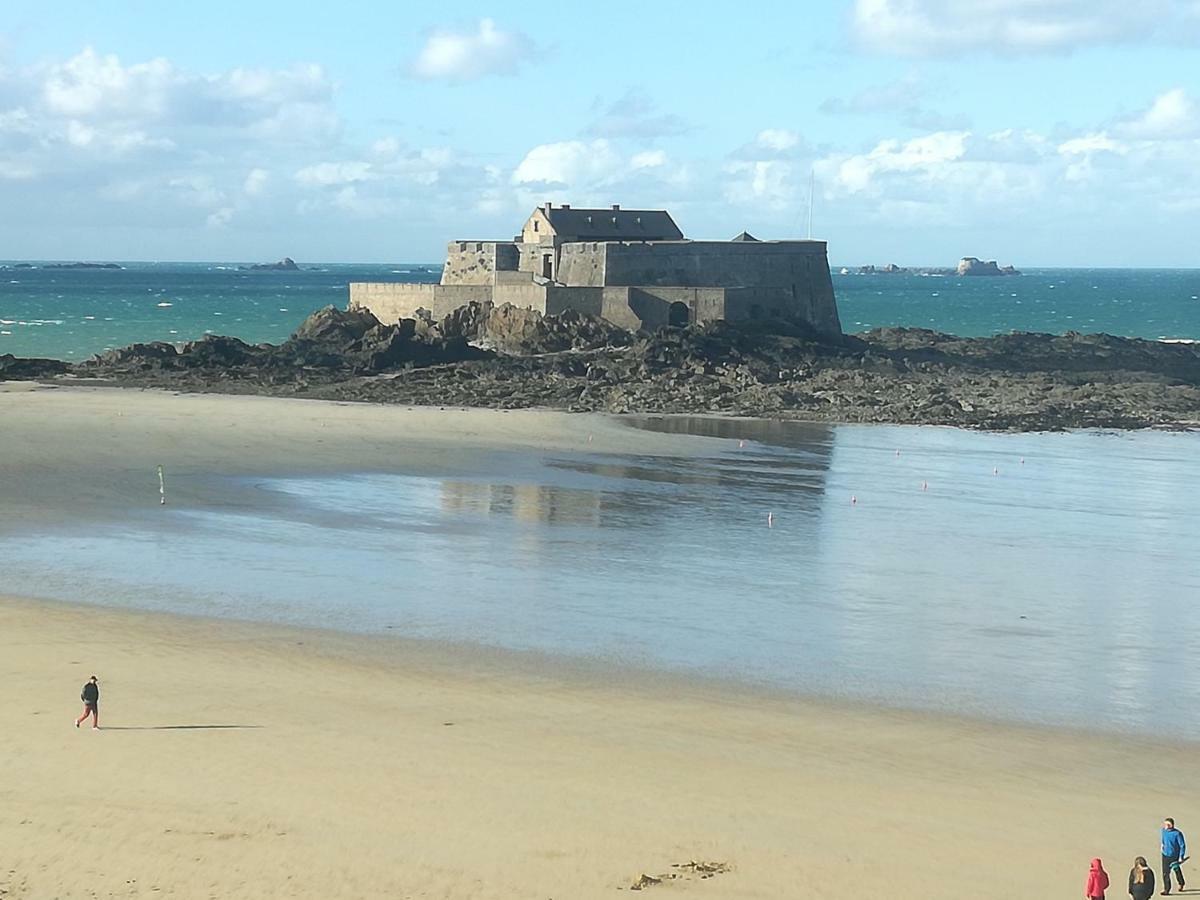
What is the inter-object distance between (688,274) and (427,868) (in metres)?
44.4

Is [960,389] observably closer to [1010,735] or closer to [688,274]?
[688,274]

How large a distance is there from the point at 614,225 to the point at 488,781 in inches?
1852

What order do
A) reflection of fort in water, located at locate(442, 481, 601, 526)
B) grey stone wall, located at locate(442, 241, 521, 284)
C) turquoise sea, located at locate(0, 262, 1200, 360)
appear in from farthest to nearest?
1. turquoise sea, located at locate(0, 262, 1200, 360)
2. grey stone wall, located at locate(442, 241, 521, 284)
3. reflection of fort in water, located at locate(442, 481, 601, 526)

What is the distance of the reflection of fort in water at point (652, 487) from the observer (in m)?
26.2

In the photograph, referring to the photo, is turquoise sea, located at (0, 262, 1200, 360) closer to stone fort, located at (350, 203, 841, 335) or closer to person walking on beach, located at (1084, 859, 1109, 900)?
stone fort, located at (350, 203, 841, 335)

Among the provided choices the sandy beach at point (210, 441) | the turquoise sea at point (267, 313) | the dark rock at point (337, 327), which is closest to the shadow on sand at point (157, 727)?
the sandy beach at point (210, 441)

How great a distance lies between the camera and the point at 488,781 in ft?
41.2

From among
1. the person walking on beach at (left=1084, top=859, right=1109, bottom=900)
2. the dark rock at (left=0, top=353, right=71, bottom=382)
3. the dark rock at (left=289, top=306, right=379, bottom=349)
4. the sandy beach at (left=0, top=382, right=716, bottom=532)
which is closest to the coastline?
the person walking on beach at (left=1084, top=859, right=1109, bottom=900)

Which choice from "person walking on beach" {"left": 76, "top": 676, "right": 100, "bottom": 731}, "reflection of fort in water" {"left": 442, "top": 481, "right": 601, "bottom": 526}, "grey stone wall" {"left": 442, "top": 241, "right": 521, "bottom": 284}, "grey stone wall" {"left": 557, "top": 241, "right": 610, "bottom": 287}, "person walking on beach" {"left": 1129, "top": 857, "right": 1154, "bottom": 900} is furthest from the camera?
"grey stone wall" {"left": 442, "top": 241, "right": 521, "bottom": 284}

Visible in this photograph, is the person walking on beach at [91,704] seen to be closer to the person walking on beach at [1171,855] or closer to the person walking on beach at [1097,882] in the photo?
the person walking on beach at [1097,882]

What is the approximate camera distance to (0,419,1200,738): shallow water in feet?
55.9

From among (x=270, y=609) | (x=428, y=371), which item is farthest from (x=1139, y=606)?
(x=428, y=371)

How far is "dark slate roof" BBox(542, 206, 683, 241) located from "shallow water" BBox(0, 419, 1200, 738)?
25.4 m

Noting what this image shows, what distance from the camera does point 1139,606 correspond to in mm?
20109
